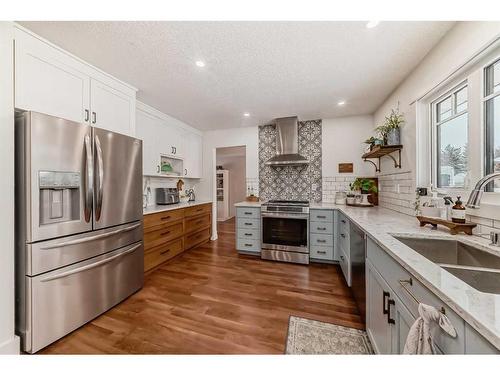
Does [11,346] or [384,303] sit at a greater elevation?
[384,303]

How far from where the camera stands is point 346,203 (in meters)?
3.16

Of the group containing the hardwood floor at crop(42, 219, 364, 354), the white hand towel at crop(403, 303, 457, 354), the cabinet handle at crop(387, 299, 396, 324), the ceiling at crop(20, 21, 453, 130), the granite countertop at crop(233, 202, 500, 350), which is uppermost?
the ceiling at crop(20, 21, 453, 130)

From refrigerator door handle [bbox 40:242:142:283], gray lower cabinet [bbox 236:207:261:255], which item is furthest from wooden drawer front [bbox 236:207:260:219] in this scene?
refrigerator door handle [bbox 40:242:142:283]

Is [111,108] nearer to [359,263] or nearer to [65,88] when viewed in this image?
[65,88]

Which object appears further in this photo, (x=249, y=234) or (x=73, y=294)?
(x=249, y=234)

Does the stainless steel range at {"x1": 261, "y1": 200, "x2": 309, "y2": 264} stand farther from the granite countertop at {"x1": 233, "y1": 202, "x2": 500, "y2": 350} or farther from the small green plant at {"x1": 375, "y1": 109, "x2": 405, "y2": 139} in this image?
the granite countertop at {"x1": 233, "y1": 202, "x2": 500, "y2": 350}

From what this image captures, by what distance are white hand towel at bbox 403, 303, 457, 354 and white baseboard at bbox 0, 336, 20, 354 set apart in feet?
7.53

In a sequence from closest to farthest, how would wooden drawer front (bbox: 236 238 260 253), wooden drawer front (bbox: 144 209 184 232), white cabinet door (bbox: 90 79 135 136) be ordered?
white cabinet door (bbox: 90 79 135 136)
wooden drawer front (bbox: 144 209 184 232)
wooden drawer front (bbox: 236 238 260 253)

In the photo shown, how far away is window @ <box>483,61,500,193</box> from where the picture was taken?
48.4 inches

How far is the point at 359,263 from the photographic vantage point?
5.70ft

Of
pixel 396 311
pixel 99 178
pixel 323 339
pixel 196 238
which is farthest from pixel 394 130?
pixel 196 238

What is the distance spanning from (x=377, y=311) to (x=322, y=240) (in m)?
1.61
